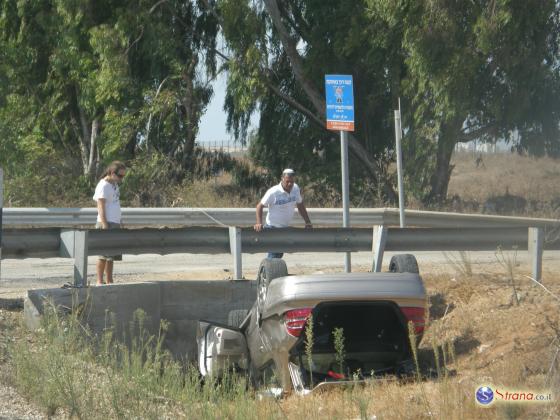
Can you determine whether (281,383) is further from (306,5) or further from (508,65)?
(306,5)

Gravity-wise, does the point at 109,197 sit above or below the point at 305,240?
above

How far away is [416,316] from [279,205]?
16.3 ft

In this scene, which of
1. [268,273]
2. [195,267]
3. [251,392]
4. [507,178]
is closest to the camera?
[251,392]

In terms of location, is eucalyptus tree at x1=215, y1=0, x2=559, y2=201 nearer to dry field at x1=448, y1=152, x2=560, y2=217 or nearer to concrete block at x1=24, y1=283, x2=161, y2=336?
dry field at x1=448, y1=152, x2=560, y2=217

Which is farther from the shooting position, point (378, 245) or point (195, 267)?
point (195, 267)

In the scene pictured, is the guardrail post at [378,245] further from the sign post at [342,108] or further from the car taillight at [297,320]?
the car taillight at [297,320]

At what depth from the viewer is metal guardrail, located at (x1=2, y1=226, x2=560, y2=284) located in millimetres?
11062

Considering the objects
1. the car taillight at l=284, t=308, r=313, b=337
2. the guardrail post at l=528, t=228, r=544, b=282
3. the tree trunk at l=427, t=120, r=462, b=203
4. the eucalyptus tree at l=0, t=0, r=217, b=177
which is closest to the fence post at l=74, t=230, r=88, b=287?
the car taillight at l=284, t=308, r=313, b=337

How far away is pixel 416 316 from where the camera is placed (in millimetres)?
7559

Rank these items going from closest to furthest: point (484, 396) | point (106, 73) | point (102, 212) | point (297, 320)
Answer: point (484, 396)
point (297, 320)
point (102, 212)
point (106, 73)

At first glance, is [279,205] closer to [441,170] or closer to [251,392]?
[251,392]

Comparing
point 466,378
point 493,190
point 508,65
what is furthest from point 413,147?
point 466,378

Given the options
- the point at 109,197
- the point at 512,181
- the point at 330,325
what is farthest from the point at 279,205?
the point at 512,181

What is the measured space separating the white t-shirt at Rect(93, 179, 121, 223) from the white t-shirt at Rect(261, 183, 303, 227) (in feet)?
6.16
